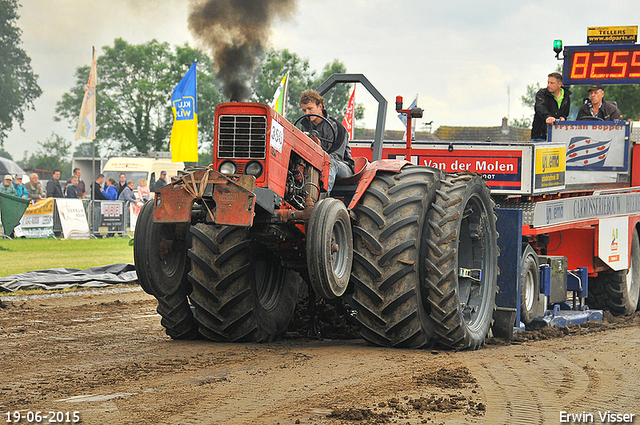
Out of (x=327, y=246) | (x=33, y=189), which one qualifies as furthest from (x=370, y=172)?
(x=33, y=189)

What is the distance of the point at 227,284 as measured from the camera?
653 cm

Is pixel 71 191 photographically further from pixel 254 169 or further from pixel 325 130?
pixel 254 169

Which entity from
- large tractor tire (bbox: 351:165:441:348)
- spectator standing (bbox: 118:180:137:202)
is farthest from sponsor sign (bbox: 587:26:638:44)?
spectator standing (bbox: 118:180:137:202)

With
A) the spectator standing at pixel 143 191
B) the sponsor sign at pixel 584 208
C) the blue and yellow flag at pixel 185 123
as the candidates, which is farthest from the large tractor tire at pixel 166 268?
the spectator standing at pixel 143 191

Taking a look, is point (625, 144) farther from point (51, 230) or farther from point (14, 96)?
point (14, 96)

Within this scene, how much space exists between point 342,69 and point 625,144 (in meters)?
58.8

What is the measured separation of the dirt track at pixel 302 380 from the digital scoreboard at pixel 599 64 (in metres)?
5.65

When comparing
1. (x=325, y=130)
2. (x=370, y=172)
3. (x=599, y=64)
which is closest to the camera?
(x=370, y=172)

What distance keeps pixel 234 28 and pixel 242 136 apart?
158cm

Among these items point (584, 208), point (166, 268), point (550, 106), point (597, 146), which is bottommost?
point (166, 268)

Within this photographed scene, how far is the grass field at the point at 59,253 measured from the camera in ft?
46.8

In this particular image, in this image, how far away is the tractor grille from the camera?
19.4 ft

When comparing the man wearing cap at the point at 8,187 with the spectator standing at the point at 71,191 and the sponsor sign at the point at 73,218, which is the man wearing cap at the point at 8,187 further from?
the spectator standing at the point at 71,191

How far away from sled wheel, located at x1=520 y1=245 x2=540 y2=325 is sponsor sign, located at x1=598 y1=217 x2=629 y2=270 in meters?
2.05
